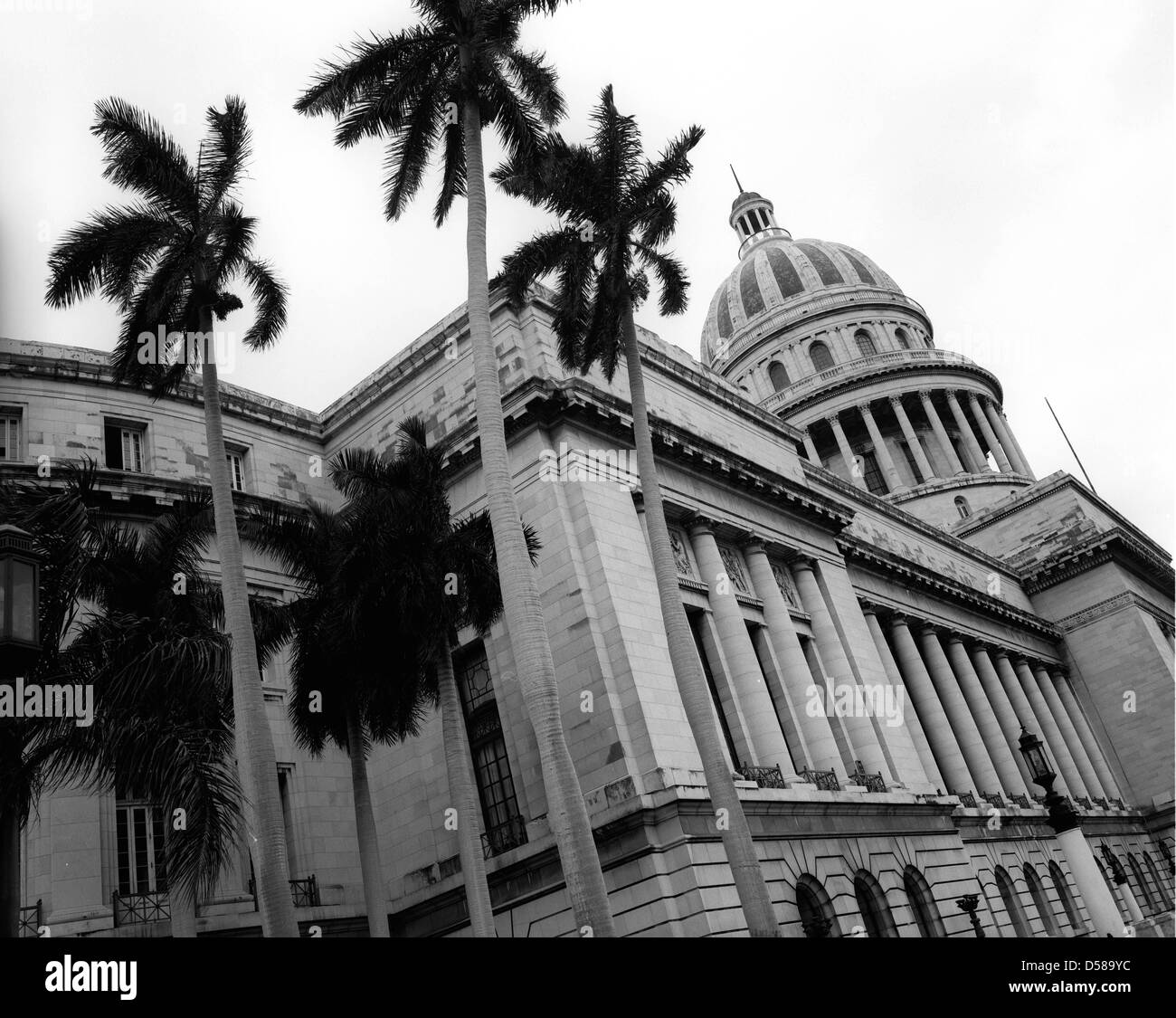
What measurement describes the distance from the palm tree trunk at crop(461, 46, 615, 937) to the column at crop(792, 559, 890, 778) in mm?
16825

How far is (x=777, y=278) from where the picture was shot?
313 feet

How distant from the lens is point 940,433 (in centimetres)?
8531

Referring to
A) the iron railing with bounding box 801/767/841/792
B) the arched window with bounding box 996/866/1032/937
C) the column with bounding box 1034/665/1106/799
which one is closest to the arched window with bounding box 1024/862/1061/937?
the arched window with bounding box 996/866/1032/937

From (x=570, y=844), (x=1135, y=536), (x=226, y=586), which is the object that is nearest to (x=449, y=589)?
(x=226, y=586)

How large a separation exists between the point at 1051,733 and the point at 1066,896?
12.6m

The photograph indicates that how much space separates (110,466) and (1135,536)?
2415 inches

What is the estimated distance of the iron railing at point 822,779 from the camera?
32000 millimetres

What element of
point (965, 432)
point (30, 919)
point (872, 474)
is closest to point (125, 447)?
point (30, 919)

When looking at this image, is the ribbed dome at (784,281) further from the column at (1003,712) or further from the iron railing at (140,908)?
the iron railing at (140,908)

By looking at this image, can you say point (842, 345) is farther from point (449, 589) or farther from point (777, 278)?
point (449, 589)

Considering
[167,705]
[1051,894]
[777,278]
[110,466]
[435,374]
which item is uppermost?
[777,278]

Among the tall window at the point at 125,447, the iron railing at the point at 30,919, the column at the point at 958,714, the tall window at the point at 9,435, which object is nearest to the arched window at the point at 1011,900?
the column at the point at 958,714

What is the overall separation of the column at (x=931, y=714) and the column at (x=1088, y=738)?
628 inches

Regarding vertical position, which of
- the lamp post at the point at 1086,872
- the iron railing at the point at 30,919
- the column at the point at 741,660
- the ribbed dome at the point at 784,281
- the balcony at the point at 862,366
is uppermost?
the ribbed dome at the point at 784,281
